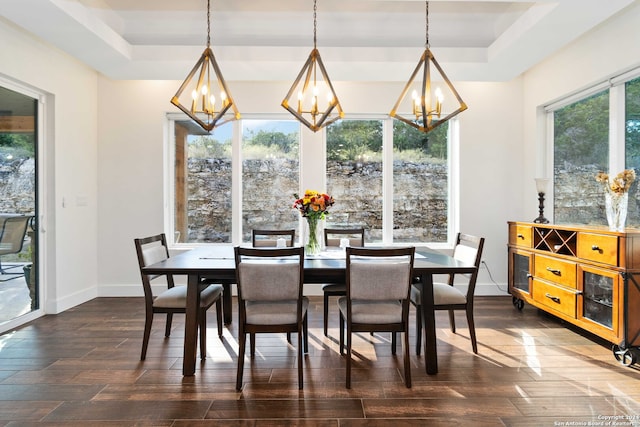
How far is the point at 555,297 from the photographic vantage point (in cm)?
346

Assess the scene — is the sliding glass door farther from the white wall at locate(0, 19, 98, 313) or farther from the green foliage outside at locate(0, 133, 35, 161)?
the white wall at locate(0, 19, 98, 313)

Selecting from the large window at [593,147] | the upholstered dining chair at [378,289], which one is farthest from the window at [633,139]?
the upholstered dining chair at [378,289]

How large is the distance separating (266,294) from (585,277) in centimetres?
264

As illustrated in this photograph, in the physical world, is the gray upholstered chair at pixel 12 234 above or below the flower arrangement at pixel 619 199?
below

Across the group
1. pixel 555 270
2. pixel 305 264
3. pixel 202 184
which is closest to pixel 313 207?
pixel 305 264

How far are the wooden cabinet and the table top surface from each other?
106 cm

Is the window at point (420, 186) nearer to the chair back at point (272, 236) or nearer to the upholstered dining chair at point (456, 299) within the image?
the chair back at point (272, 236)

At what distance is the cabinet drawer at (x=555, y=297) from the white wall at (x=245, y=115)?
1092mm

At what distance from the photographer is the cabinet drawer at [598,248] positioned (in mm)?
2807

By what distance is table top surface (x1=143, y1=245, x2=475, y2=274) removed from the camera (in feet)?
8.40

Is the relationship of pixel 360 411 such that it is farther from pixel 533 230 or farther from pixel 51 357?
pixel 533 230

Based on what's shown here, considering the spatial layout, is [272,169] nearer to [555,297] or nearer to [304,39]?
[304,39]

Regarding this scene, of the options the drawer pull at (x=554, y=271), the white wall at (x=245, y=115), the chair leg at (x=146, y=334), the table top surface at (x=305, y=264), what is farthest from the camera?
the white wall at (x=245, y=115)

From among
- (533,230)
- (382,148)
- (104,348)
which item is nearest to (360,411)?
(104,348)
